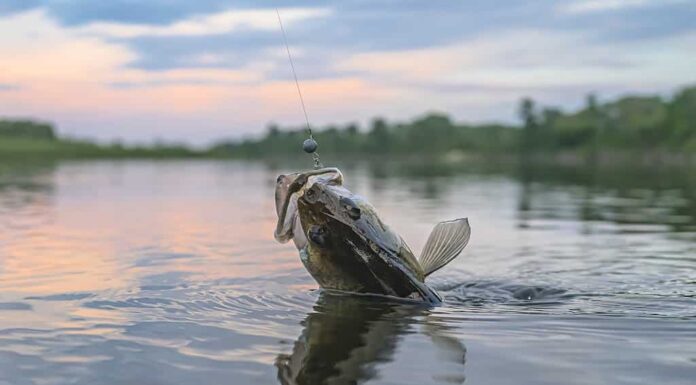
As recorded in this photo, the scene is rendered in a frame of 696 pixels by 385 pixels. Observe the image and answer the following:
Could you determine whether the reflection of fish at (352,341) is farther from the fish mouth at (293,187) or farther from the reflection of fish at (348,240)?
the fish mouth at (293,187)

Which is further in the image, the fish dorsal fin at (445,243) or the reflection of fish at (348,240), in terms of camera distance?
the fish dorsal fin at (445,243)

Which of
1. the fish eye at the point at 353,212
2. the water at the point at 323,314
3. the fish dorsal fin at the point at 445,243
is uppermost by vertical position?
the fish eye at the point at 353,212

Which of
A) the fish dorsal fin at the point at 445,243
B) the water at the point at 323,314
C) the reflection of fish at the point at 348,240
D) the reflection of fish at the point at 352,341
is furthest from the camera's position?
the fish dorsal fin at the point at 445,243

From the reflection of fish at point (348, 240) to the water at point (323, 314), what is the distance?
1.10 feet

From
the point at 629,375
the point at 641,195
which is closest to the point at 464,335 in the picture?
the point at 629,375

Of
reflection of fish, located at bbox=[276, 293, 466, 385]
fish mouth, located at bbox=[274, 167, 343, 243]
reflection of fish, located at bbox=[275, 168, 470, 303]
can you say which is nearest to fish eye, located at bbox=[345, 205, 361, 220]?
reflection of fish, located at bbox=[275, 168, 470, 303]

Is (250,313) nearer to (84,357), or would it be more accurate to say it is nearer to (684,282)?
(84,357)

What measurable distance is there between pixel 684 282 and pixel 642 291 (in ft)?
3.37

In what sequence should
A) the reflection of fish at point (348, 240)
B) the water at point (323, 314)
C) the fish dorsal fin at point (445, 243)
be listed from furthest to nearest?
1. the fish dorsal fin at point (445, 243)
2. the reflection of fish at point (348, 240)
3. the water at point (323, 314)

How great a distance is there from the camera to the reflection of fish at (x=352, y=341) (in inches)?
265

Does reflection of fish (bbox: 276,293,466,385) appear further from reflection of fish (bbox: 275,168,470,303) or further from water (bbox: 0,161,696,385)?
reflection of fish (bbox: 275,168,470,303)

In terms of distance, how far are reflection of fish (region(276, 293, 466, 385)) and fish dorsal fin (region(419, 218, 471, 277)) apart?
1.91 feet

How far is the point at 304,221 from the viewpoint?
846 cm

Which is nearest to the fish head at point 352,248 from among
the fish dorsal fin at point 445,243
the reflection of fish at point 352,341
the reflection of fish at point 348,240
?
the reflection of fish at point 348,240
